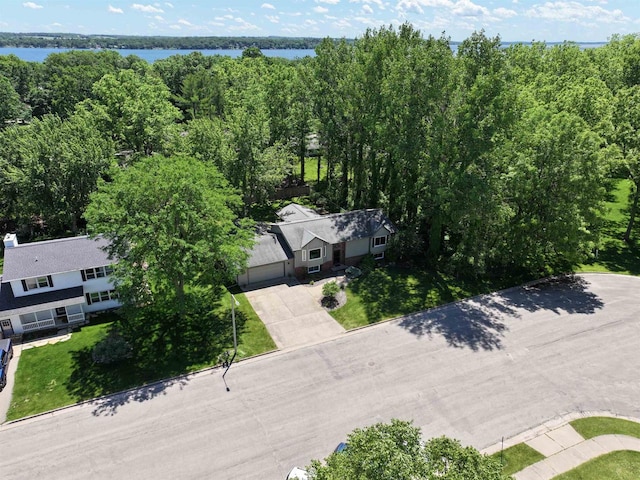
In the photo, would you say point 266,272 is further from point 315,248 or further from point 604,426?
point 604,426

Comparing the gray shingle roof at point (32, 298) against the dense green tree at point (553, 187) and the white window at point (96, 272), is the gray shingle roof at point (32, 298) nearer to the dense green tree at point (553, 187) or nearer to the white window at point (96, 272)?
the white window at point (96, 272)

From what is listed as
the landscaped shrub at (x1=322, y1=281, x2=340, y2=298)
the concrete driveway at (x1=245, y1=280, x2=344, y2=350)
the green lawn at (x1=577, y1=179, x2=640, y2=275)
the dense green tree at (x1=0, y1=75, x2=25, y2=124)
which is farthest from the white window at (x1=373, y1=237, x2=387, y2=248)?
the dense green tree at (x1=0, y1=75, x2=25, y2=124)

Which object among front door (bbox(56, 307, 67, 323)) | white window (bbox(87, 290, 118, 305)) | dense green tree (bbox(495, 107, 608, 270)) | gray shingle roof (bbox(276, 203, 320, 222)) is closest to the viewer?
front door (bbox(56, 307, 67, 323))

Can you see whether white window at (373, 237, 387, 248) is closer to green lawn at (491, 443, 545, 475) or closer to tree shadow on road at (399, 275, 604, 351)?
tree shadow on road at (399, 275, 604, 351)

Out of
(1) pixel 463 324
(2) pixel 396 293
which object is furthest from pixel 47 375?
(1) pixel 463 324

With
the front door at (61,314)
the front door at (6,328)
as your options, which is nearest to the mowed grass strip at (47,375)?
Answer: the front door at (61,314)

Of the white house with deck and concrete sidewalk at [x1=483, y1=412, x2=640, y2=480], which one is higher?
the white house with deck

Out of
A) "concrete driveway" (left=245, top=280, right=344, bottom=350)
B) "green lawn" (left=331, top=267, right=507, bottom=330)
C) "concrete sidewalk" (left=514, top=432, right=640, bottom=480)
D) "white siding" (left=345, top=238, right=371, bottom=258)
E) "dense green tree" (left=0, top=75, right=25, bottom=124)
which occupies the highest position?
"dense green tree" (left=0, top=75, right=25, bottom=124)

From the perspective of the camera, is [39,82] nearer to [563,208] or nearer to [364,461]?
[563,208]
